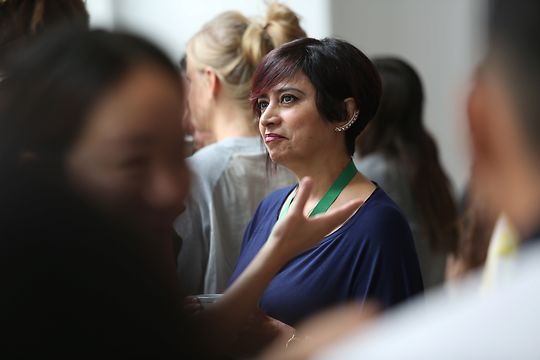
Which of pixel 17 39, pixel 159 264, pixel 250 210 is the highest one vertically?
pixel 17 39

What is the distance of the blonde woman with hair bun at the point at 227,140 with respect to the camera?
7.69ft

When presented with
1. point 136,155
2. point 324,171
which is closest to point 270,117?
point 324,171

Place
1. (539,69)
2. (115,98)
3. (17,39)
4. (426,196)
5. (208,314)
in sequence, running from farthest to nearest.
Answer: (426,196) < (17,39) < (208,314) < (115,98) < (539,69)

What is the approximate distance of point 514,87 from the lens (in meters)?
0.86

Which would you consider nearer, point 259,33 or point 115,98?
point 115,98

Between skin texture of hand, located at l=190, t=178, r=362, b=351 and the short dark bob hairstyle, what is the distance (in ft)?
2.41

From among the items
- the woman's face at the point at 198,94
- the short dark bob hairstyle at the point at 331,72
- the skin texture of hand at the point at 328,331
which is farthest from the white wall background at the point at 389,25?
the skin texture of hand at the point at 328,331

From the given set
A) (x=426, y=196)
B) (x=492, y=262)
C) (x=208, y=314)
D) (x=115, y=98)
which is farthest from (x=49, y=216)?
(x=426, y=196)

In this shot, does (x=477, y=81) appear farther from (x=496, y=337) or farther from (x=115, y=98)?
(x=115, y=98)

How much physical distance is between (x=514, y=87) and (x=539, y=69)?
31 mm

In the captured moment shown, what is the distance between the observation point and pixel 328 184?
2049 mm

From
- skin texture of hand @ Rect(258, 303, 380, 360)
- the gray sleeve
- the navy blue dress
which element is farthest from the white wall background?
skin texture of hand @ Rect(258, 303, 380, 360)

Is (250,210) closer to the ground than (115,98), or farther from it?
closer to the ground

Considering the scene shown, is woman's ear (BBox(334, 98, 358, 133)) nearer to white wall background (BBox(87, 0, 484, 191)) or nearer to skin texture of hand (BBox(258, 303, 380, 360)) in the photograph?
skin texture of hand (BBox(258, 303, 380, 360))
